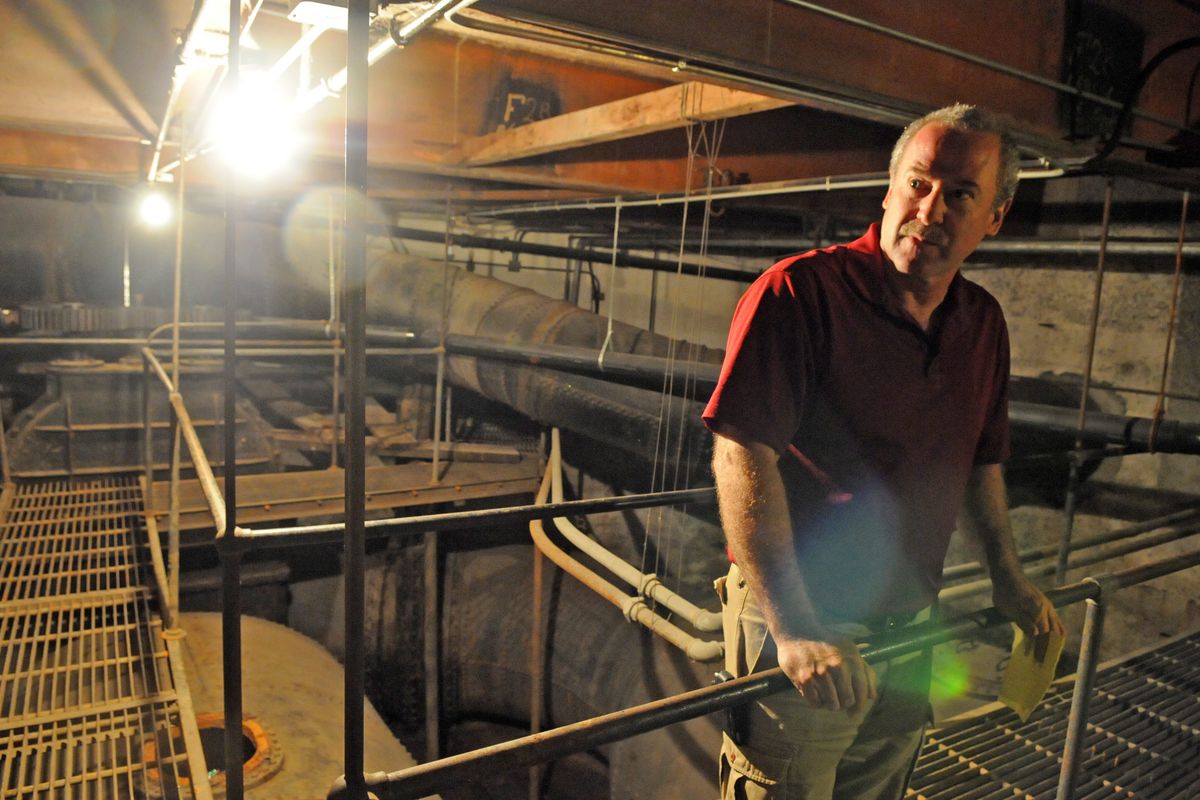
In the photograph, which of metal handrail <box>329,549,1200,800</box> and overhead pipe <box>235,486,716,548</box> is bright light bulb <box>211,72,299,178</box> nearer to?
overhead pipe <box>235,486,716,548</box>

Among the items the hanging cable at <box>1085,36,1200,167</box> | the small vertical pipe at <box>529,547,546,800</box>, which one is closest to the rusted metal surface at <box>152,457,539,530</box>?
the small vertical pipe at <box>529,547,546,800</box>

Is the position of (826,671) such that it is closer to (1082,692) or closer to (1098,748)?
(1082,692)

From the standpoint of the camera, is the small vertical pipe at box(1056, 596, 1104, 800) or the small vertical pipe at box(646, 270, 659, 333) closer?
the small vertical pipe at box(1056, 596, 1104, 800)

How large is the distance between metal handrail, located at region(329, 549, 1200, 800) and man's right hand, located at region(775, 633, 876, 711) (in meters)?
0.03

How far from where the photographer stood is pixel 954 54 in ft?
6.62

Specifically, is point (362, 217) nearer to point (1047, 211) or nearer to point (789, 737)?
point (789, 737)

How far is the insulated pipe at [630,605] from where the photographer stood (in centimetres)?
312

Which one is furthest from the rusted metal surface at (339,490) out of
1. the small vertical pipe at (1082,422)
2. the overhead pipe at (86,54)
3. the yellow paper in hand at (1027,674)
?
the yellow paper in hand at (1027,674)

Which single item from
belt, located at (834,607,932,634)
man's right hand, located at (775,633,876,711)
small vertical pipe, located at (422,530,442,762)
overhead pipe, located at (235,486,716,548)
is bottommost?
small vertical pipe, located at (422,530,442,762)

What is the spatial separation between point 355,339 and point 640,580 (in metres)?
2.98

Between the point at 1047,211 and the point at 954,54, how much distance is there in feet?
9.05

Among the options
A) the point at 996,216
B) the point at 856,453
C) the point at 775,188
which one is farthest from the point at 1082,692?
the point at 775,188

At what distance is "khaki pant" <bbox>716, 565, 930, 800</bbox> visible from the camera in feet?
5.20

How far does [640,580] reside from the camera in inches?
144
